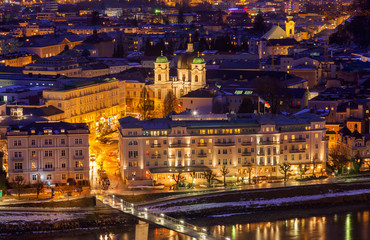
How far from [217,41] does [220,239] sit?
31263 mm

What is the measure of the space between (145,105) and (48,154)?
31.8 feet

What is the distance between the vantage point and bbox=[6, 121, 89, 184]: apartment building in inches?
823

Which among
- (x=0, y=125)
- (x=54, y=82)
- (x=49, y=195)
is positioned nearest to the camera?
(x=49, y=195)

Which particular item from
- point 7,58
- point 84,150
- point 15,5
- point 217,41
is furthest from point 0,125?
point 15,5

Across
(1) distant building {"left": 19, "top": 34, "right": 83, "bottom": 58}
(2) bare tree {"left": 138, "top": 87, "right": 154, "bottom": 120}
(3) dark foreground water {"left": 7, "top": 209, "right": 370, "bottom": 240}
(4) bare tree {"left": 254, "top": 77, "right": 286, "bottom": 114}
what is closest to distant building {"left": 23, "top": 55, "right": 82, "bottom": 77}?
(2) bare tree {"left": 138, "top": 87, "right": 154, "bottom": 120}

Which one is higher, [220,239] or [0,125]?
[0,125]

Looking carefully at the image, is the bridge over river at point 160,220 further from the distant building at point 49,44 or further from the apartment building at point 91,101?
the distant building at point 49,44

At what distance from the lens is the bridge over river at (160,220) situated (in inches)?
673

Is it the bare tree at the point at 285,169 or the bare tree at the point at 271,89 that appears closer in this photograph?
the bare tree at the point at 285,169

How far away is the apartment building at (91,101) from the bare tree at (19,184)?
6.04m

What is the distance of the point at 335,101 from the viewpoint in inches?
1110

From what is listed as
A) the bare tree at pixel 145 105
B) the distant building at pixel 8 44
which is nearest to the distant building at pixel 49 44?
the distant building at pixel 8 44

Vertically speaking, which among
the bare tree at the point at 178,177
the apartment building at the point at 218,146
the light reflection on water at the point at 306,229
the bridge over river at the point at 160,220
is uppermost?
the apartment building at the point at 218,146

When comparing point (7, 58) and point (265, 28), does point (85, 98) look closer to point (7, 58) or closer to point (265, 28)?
point (7, 58)
